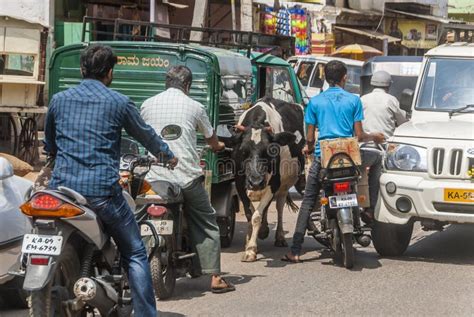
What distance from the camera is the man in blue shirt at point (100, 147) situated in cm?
566

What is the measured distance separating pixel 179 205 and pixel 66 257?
2.10 meters

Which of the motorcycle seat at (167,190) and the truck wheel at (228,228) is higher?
the motorcycle seat at (167,190)

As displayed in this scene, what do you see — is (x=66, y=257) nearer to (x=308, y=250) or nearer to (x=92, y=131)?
(x=92, y=131)

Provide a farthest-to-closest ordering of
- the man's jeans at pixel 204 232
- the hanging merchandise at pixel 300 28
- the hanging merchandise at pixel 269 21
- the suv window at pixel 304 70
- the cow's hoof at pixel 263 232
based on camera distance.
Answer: the hanging merchandise at pixel 300 28 → the hanging merchandise at pixel 269 21 → the suv window at pixel 304 70 → the cow's hoof at pixel 263 232 → the man's jeans at pixel 204 232

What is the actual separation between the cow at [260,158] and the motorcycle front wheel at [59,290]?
12.2 ft

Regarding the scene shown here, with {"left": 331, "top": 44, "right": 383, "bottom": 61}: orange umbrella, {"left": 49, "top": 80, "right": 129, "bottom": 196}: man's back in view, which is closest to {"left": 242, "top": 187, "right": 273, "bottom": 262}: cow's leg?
{"left": 49, "top": 80, "right": 129, "bottom": 196}: man's back

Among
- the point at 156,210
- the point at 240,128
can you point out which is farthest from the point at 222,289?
the point at 240,128

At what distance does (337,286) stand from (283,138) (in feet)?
5.66

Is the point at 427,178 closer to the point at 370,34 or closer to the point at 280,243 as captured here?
the point at 280,243

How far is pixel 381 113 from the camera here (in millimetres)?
10734

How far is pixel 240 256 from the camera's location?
9.89 m

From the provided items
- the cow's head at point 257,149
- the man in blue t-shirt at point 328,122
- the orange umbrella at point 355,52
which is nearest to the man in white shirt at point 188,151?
the cow's head at point 257,149

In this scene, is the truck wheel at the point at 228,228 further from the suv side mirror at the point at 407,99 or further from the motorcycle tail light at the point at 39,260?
the motorcycle tail light at the point at 39,260

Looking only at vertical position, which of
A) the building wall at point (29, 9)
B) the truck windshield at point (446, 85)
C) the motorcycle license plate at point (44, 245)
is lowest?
the motorcycle license plate at point (44, 245)
